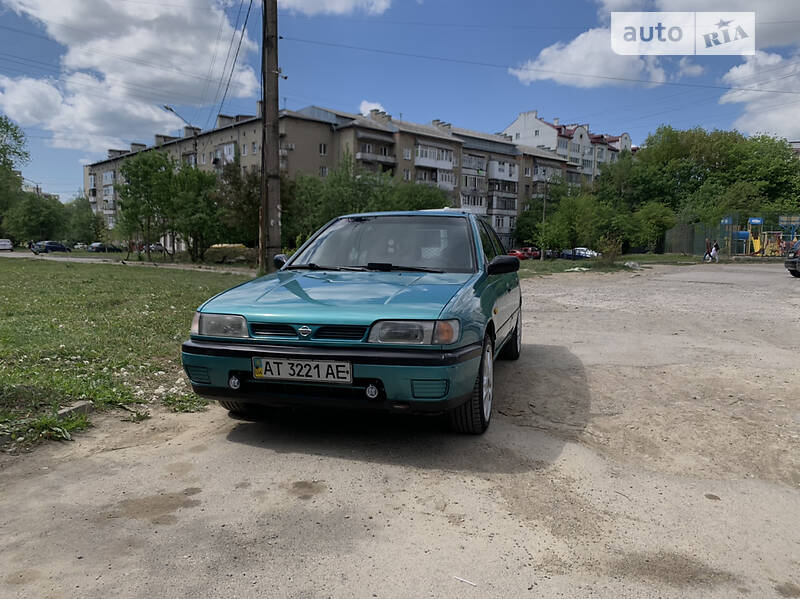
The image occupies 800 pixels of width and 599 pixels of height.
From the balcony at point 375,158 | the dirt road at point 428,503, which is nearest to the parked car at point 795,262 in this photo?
the dirt road at point 428,503

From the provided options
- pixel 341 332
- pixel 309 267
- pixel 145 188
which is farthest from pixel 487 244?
pixel 145 188

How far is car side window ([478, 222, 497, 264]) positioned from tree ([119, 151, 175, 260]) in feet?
111

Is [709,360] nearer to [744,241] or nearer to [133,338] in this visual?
[133,338]

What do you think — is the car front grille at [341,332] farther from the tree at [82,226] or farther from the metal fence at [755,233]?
the tree at [82,226]

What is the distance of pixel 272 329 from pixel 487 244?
244cm

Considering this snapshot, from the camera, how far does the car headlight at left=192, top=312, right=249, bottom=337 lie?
347 cm

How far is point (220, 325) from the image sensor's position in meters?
3.52

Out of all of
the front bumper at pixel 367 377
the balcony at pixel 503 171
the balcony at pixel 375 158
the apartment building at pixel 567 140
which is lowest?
the front bumper at pixel 367 377

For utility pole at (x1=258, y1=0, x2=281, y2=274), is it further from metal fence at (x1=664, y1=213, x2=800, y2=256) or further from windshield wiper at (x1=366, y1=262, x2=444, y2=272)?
metal fence at (x1=664, y1=213, x2=800, y2=256)

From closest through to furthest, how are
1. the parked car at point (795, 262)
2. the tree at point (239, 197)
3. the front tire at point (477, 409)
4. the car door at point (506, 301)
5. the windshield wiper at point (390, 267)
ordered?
the front tire at point (477, 409) < the windshield wiper at point (390, 267) < the car door at point (506, 301) < the parked car at point (795, 262) < the tree at point (239, 197)

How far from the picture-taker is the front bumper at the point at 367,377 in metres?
3.18

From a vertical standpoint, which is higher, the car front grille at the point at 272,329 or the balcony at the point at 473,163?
the balcony at the point at 473,163

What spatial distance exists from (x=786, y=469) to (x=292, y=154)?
177 feet

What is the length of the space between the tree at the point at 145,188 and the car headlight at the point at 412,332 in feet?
117
